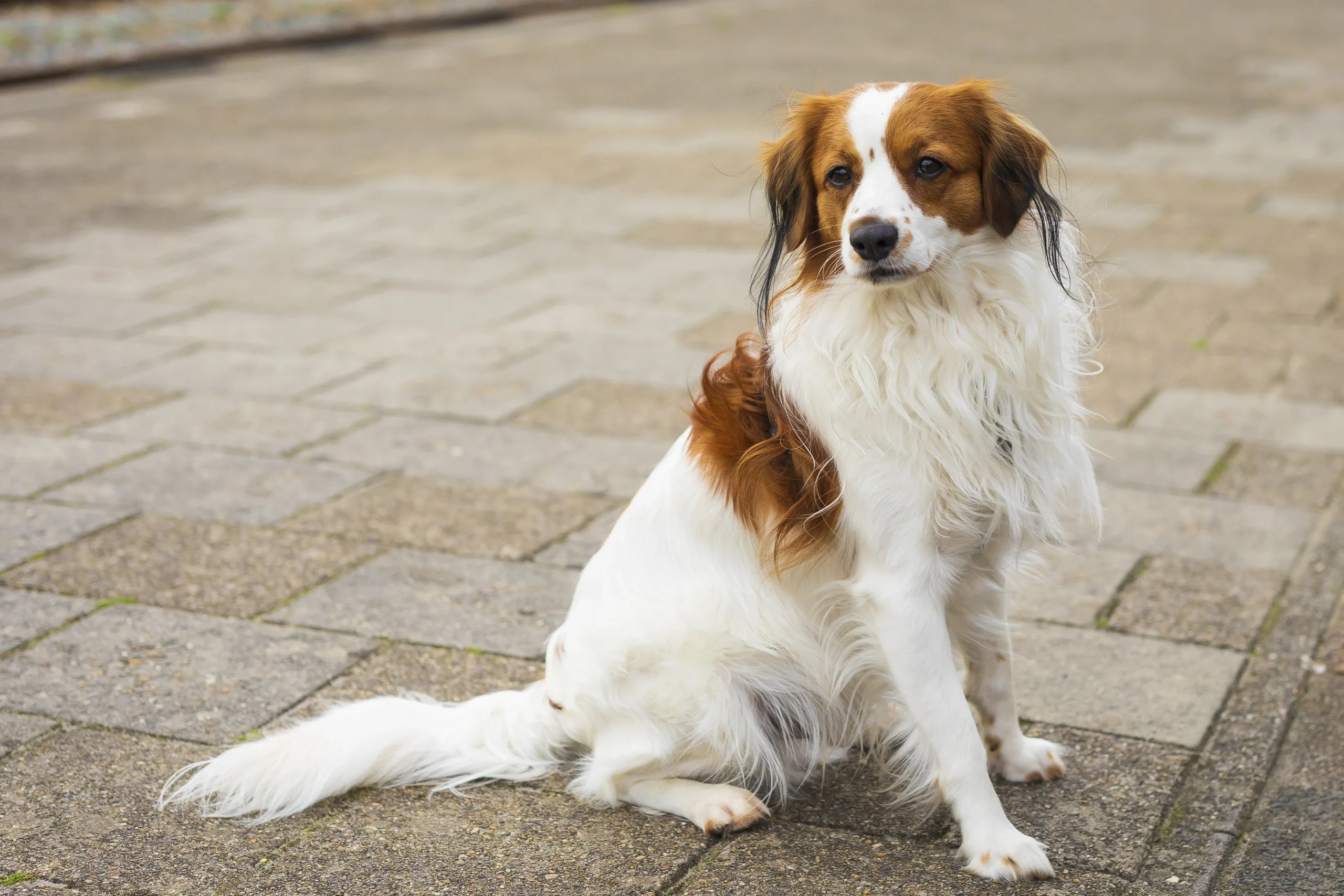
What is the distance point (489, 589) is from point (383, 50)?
45.3 ft

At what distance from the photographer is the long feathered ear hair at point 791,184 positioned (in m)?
2.75

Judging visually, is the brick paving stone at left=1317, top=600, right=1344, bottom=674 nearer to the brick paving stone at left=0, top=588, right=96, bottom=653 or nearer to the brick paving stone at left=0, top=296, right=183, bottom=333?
the brick paving stone at left=0, top=588, right=96, bottom=653

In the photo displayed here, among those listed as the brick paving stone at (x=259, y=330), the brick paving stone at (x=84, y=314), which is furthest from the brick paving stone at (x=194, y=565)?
the brick paving stone at (x=84, y=314)

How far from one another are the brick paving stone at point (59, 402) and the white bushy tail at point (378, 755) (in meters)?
2.78

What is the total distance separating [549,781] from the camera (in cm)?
317

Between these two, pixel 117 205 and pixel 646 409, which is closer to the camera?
pixel 646 409

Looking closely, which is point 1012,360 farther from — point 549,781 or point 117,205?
point 117,205

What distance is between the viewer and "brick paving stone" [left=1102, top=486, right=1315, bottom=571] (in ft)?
13.9

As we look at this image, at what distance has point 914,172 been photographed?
2.63 m

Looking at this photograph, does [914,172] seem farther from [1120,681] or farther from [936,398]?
[1120,681]

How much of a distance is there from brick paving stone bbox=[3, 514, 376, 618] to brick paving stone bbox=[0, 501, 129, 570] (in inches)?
2.5

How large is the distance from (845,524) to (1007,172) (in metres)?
0.73

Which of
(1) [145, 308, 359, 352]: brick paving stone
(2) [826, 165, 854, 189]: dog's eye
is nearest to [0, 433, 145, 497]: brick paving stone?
(1) [145, 308, 359, 352]: brick paving stone

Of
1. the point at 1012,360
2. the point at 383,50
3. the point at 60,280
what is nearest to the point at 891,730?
the point at 1012,360
